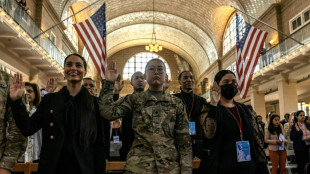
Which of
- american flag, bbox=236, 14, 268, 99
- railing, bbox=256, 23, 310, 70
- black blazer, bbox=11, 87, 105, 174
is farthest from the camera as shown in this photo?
railing, bbox=256, 23, 310, 70

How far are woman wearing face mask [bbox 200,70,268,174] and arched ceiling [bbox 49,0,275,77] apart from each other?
17.8m

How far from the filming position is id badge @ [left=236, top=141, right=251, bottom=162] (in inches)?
113

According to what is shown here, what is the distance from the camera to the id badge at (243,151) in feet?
9.43

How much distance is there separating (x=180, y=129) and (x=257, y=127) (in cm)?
117

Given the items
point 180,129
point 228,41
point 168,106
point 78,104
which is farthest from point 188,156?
point 228,41

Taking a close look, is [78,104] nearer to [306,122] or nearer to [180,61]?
[306,122]

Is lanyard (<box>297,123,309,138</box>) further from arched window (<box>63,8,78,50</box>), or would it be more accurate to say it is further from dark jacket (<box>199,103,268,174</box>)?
arched window (<box>63,8,78,50</box>)

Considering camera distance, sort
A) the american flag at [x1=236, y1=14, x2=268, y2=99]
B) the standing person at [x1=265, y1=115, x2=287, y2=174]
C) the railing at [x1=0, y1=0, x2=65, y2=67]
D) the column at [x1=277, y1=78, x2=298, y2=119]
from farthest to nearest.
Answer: the column at [x1=277, y1=78, x2=298, y2=119] → the railing at [x1=0, y1=0, x2=65, y2=67] → the american flag at [x1=236, y1=14, x2=268, y2=99] → the standing person at [x1=265, y1=115, x2=287, y2=174]

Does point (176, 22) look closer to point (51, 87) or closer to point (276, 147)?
point (276, 147)

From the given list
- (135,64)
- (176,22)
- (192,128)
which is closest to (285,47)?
(192,128)

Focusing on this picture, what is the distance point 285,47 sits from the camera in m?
15.9

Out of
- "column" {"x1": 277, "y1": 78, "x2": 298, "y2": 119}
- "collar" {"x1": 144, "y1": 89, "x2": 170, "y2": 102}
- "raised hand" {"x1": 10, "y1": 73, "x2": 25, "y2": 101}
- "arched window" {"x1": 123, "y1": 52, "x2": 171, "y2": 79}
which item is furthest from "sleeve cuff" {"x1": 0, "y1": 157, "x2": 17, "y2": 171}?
"arched window" {"x1": 123, "y1": 52, "x2": 171, "y2": 79}

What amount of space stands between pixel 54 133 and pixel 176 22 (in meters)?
28.7

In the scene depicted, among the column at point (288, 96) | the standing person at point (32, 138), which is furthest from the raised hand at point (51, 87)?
the column at point (288, 96)
